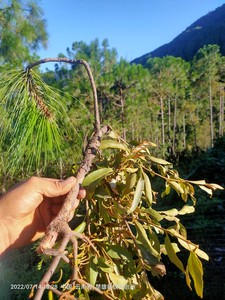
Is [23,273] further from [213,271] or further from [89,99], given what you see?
[89,99]

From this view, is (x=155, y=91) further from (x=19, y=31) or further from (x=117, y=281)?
(x=117, y=281)

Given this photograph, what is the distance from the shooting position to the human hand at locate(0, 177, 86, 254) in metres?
0.68

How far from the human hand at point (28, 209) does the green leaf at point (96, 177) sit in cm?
10

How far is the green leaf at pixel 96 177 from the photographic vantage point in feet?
1.78

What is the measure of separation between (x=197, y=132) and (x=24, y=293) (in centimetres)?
1264

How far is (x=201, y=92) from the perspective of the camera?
12844 mm

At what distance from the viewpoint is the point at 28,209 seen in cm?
73

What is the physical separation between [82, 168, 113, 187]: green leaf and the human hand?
0.10m

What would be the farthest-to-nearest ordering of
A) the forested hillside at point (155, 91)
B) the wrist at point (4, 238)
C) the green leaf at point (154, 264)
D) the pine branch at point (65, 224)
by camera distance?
the forested hillside at point (155, 91)
the wrist at point (4, 238)
the green leaf at point (154, 264)
the pine branch at point (65, 224)

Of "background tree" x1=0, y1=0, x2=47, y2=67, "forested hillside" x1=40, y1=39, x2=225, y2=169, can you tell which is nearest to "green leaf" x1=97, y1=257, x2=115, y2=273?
→ "background tree" x1=0, y1=0, x2=47, y2=67

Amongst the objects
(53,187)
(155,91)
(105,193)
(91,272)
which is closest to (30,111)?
(53,187)

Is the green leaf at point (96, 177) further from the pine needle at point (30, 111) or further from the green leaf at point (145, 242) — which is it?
the pine needle at point (30, 111)

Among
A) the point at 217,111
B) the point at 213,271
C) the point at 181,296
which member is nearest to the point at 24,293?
the point at 181,296

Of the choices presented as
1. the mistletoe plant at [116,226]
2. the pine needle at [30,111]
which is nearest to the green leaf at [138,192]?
the mistletoe plant at [116,226]
